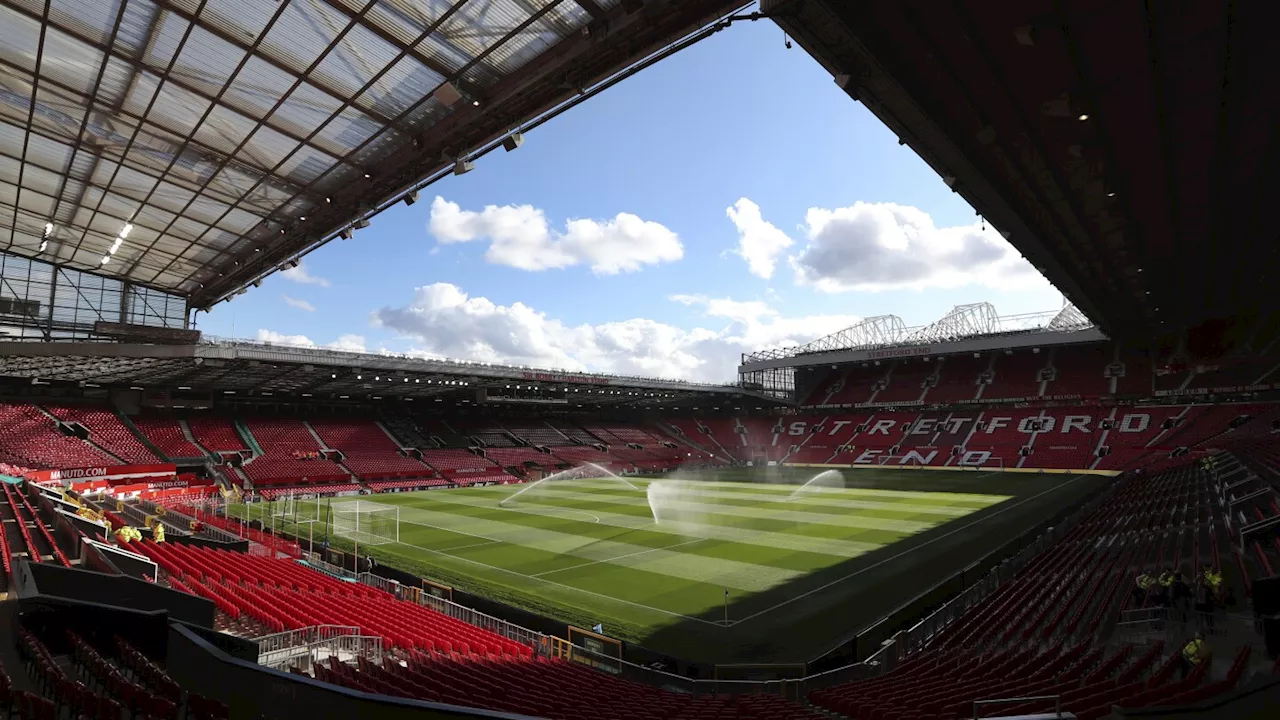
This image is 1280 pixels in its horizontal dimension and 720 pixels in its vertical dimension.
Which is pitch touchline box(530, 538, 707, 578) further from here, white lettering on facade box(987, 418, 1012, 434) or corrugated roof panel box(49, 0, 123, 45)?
white lettering on facade box(987, 418, 1012, 434)

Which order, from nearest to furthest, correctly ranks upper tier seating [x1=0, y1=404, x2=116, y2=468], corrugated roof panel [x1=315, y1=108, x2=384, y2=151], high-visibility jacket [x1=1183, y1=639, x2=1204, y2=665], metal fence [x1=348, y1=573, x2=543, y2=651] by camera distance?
high-visibility jacket [x1=1183, y1=639, x2=1204, y2=665] → metal fence [x1=348, y1=573, x2=543, y2=651] → corrugated roof panel [x1=315, y1=108, x2=384, y2=151] → upper tier seating [x1=0, y1=404, x2=116, y2=468]

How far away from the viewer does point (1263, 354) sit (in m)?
51.1

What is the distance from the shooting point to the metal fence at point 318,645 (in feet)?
37.0

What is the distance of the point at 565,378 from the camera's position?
185 ft

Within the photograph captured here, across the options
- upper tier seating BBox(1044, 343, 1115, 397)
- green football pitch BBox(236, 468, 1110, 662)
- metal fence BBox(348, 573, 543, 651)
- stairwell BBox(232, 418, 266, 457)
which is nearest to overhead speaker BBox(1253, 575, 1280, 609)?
green football pitch BBox(236, 468, 1110, 662)

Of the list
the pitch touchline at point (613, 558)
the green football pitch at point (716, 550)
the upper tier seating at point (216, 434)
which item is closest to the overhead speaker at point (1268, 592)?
the green football pitch at point (716, 550)

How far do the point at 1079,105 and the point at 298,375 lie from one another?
47697mm

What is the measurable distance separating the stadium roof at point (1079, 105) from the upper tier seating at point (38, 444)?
45.5 metres

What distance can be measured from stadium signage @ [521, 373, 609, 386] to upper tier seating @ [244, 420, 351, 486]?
631 inches

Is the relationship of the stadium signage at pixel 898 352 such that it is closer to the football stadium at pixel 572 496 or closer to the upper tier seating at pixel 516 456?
the football stadium at pixel 572 496

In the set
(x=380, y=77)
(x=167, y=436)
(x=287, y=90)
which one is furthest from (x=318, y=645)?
(x=167, y=436)

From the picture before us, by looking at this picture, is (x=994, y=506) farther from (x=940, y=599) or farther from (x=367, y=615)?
(x=367, y=615)

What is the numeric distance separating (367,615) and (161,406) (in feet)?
149

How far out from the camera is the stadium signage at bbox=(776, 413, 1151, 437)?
179 feet
